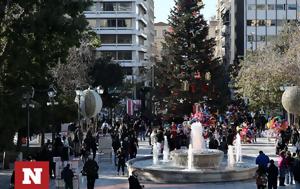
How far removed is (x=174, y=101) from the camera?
199ft

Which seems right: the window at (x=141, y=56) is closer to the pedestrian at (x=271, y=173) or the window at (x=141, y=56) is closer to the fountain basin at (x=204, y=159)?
the fountain basin at (x=204, y=159)

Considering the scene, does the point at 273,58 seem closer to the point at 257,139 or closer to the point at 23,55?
the point at 257,139

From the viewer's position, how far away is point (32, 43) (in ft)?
70.1

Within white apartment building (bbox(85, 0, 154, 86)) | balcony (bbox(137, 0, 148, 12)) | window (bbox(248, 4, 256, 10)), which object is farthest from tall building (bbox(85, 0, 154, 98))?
window (bbox(248, 4, 256, 10))

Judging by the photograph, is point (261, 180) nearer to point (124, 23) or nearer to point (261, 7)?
point (261, 7)

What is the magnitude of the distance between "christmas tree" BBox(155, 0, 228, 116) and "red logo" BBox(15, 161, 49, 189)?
160ft

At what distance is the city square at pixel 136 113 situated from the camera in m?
21.0

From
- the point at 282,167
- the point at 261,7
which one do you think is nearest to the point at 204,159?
the point at 282,167

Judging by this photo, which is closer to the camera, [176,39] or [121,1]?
[176,39]

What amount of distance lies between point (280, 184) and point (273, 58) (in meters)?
30.8

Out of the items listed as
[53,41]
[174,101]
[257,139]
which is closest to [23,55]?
[53,41]

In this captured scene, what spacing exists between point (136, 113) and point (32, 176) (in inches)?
2240

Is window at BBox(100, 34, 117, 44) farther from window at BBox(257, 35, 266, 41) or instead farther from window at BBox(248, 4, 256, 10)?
window at BBox(257, 35, 266, 41)

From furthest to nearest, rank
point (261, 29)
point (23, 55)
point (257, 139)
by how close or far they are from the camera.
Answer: point (261, 29) < point (257, 139) < point (23, 55)
